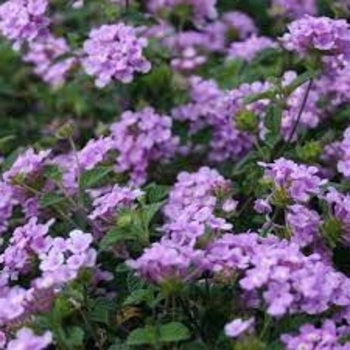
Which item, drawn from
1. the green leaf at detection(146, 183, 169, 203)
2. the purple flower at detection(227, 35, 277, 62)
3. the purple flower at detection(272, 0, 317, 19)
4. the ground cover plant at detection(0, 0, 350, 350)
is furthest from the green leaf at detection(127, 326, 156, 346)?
the purple flower at detection(272, 0, 317, 19)

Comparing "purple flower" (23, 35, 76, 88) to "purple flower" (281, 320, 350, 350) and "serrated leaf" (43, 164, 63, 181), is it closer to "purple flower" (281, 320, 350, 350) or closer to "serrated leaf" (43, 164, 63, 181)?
"serrated leaf" (43, 164, 63, 181)

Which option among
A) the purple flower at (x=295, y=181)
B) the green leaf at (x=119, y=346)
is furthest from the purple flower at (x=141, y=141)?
the green leaf at (x=119, y=346)

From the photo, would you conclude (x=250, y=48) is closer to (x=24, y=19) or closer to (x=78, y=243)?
(x=24, y=19)

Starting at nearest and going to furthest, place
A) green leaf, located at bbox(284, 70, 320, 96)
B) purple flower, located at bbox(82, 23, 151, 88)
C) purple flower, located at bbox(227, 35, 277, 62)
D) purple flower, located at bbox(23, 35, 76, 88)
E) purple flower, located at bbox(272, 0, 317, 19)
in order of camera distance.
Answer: green leaf, located at bbox(284, 70, 320, 96)
purple flower, located at bbox(82, 23, 151, 88)
purple flower, located at bbox(23, 35, 76, 88)
purple flower, located at bbox(227, 35, 277, 62)
purple flower, located at bbox(272, 0, 317, 19)

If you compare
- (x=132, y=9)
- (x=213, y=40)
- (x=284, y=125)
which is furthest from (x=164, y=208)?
(x=213, y=40)

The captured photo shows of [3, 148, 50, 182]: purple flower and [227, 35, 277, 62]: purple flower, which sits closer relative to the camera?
[3, 148, 50, 182]: purple flower
